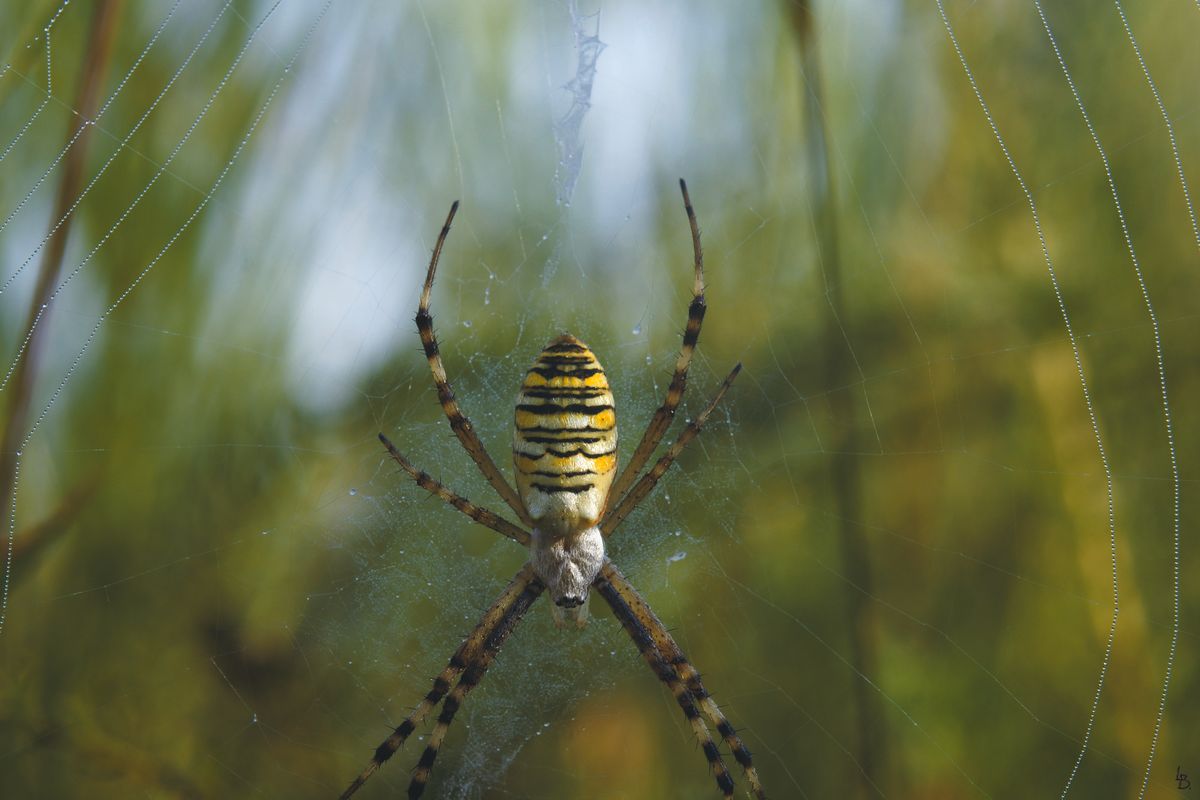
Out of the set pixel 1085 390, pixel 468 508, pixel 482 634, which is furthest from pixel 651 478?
pixel 1085 390

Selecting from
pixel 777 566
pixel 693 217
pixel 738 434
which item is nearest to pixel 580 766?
pixel 777 566

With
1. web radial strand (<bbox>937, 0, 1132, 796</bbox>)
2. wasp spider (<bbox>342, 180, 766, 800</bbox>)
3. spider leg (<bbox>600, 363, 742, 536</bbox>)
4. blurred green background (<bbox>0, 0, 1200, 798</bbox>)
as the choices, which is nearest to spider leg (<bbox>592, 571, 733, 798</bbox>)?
wasp spider (<bbox>342, 180, 766, 800</bbox>)

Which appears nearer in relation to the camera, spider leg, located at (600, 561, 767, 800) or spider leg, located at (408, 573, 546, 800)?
spider leg, located at (600, 561, 767, 800)

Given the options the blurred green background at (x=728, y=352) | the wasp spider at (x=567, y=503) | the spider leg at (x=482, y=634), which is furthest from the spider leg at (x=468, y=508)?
the blurred green background at (x=728, y=352)

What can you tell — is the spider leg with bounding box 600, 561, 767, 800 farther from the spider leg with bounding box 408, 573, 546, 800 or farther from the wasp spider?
the spider leg with bounding box 408, 573, 546, 800

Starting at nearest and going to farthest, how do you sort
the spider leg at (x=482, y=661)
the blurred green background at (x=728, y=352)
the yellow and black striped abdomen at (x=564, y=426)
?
1. the blurred green background at (x=728, y=352)
2. the yellow and black striped abdomen at (x=564, y=426)
3. the spider leg at (x=482, y=661)

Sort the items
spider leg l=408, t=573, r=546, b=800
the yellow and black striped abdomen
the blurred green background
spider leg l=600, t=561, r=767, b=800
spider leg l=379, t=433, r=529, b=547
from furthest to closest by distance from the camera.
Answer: spider leg l=408, t=573, r=546, b=800 < spider leg l=600, t=561, r=767, b=800 < spider leg l=379, t=433, r=529, b=547 < the yellow and black striped abdomen < the blurred green background

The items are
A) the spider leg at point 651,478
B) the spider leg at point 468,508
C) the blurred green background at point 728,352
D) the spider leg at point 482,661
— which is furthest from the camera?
the spider leg at point 482,661

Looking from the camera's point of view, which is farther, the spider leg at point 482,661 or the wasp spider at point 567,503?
the spider leg at point 482,661

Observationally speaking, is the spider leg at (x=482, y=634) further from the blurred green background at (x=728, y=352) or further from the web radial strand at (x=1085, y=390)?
the web radial strand at (x=1085, y=390)
